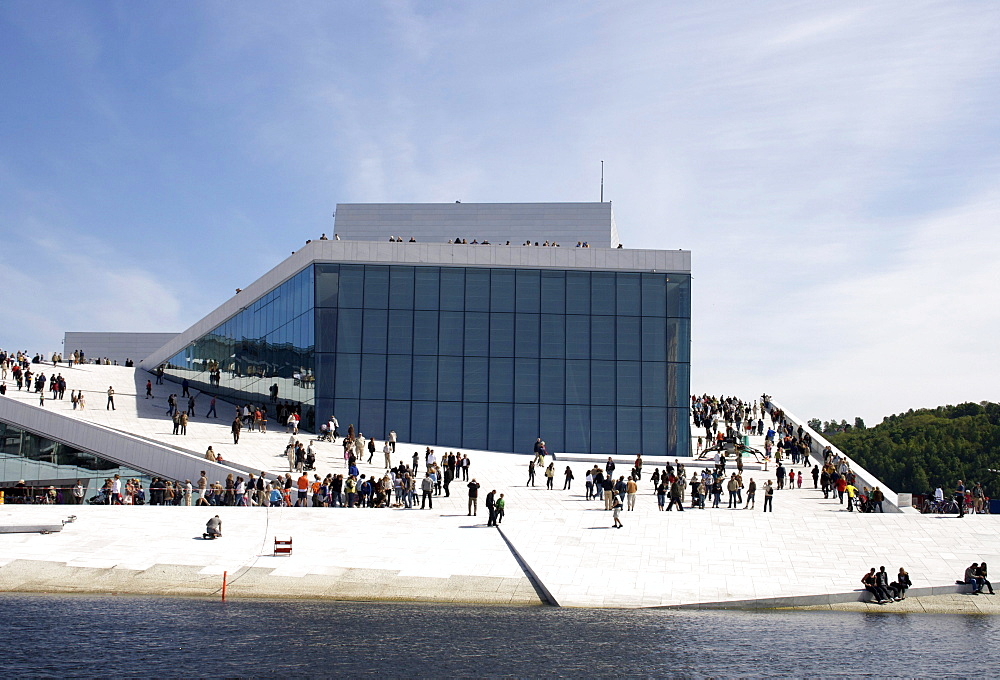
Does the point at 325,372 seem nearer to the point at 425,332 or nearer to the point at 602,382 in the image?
the point at 425,332

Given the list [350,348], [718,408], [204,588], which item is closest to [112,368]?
[350,348]

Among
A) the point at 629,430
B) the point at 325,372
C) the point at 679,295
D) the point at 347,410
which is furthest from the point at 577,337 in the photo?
the point at 325,372

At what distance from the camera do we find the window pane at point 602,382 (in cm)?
5200

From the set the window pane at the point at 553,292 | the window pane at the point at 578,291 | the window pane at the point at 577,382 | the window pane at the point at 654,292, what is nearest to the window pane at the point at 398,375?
the window pane at the point at 553,292

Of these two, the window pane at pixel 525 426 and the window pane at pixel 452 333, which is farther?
the window pane at pixel 452 333

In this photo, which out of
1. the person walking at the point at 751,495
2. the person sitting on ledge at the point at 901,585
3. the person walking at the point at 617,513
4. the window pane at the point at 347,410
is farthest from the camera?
the window pane at the point at 347,410

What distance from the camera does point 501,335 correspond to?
Answer: 52406 mm

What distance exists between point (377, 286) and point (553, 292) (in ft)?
29.1

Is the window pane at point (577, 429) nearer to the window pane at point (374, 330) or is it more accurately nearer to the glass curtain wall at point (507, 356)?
the glass curtain wall at point (507, 356)

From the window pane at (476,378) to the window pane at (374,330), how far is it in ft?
14.2

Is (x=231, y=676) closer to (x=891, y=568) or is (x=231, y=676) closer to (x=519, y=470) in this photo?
(x=891, y=568)

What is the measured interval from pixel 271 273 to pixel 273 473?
67.2ft

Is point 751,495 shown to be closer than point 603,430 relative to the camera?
Yes

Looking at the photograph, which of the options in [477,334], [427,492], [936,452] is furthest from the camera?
[936,452]
